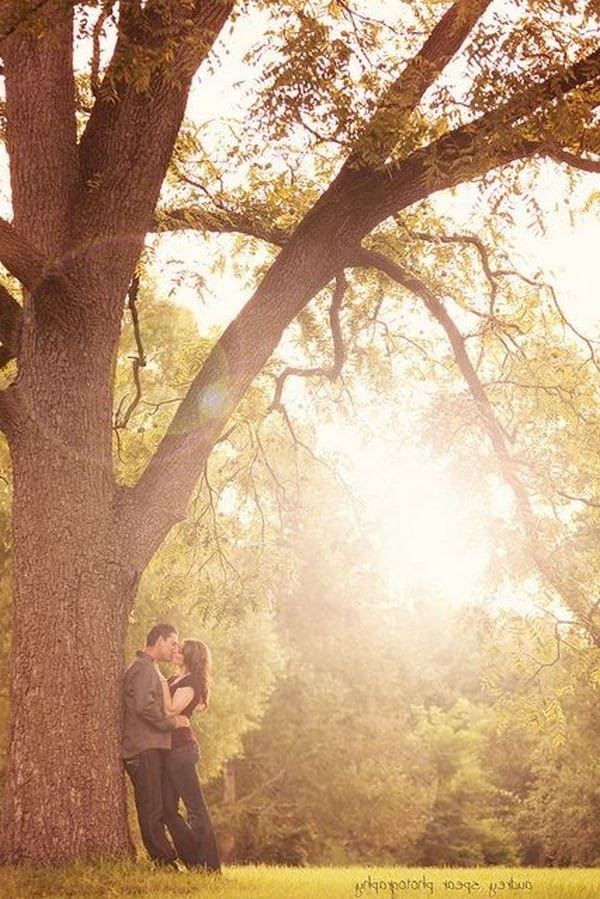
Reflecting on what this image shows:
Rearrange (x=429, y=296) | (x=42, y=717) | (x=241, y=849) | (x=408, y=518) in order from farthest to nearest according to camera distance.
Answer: (x=241, y=849), (x=408, y=518), (x=429, y=296), (x=42, y=717)

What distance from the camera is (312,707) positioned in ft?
105

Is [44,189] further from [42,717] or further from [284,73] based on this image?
[42,717]

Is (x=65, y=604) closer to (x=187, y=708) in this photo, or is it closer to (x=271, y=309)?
(x=187, y=708)

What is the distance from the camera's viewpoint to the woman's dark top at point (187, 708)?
7910 mm

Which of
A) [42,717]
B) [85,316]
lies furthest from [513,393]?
[42,717]

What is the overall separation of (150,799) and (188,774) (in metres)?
0.55

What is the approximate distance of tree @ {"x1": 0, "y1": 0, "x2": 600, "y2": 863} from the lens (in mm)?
6621

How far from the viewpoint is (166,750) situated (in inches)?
304

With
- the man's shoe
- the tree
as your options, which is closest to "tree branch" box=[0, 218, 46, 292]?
the tree

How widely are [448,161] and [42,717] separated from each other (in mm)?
5309

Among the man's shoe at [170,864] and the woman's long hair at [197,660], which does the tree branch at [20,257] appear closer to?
the woman's long hair at [197,660]

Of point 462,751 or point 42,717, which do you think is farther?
point 462,751

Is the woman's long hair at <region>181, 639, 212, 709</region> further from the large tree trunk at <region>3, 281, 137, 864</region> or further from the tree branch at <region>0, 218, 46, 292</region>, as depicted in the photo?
the tree branch at <region>0, 218, 46, 292</region>

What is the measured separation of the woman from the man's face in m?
0.13
